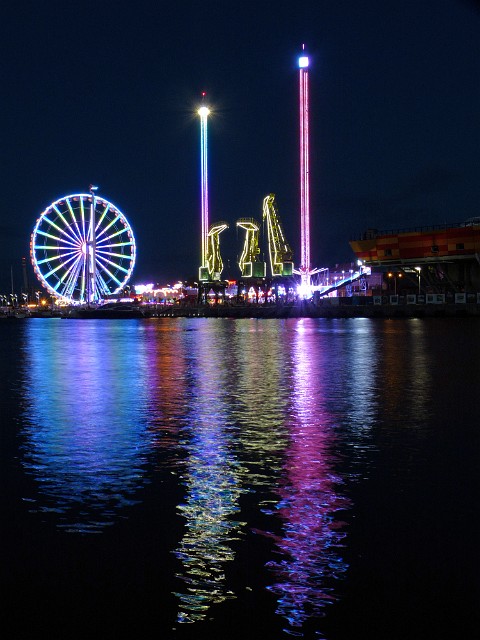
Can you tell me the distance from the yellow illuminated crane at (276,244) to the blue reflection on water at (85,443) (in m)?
97.7

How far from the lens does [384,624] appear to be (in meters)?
7.21

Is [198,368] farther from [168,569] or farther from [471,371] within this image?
[168,569]

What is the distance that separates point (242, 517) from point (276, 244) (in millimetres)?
121762

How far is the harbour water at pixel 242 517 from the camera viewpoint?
24.5 ft

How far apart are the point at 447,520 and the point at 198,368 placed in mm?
25129

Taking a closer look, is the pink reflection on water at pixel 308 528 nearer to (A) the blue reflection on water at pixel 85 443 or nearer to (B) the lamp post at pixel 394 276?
(A) the blue reflection on water at pixel 85 443

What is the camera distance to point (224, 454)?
49.1ft

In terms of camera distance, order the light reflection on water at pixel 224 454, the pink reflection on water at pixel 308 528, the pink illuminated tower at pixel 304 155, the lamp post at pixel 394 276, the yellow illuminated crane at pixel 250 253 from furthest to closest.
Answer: the yellow illuminated crane at pixel 250 253 → the lamp post at pixel 394 276 → the pink illuminated tower at pixel 304 155 → the light reflection on water at pixel 224 454 → the pink reflection on water at pixel 308 528

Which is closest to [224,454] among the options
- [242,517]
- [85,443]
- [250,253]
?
[85,443]

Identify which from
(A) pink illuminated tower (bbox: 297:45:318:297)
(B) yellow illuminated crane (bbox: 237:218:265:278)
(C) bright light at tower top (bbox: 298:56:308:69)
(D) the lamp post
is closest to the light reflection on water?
(A) pink illuminated tower (bbox: 297:45:318:297)

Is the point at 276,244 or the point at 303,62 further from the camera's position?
the point at 276,244

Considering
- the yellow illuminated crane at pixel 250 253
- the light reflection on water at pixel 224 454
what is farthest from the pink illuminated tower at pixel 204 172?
the light reflection on water at pixel 224 454

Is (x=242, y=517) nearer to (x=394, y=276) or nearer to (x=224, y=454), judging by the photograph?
(x=224, y=454)

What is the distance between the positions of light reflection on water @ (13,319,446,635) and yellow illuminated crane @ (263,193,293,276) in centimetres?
9606
